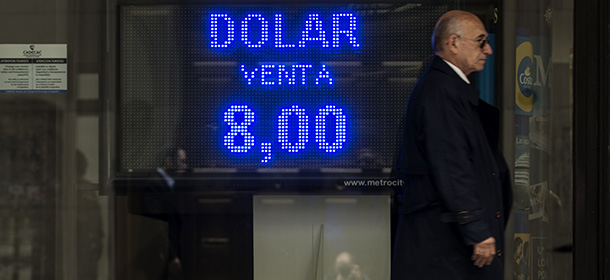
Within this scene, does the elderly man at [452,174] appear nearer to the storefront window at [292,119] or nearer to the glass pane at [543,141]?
the storefront window at [292,119]

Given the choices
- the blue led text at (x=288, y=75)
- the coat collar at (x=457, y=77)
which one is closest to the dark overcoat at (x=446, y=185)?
the coat collar at (x=457, y=77)

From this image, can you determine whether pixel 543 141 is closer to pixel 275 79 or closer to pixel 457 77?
pixel 457 77

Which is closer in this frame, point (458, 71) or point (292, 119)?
point (458, 71)

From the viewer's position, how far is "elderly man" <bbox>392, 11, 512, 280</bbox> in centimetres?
288

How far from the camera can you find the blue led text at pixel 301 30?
3.63 metres

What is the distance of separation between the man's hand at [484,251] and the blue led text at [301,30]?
122cm

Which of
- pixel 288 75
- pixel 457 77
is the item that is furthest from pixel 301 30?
pixel 457 77

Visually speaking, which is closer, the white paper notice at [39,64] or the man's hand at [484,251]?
the man's hand at [484,251]

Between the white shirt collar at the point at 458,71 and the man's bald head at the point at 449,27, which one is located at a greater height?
the man's bald head at the point at 449,27

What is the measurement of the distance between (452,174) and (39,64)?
7.53 feet

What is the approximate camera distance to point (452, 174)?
9.43 ft

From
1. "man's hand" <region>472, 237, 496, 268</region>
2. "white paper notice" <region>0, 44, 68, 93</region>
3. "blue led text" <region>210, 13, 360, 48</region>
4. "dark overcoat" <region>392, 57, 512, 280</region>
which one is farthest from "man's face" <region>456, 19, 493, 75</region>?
"white paper notice" <region>0, 44, 68, 93</region>

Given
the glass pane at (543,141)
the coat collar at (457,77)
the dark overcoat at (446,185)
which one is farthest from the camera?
the glass pane at (543,141)

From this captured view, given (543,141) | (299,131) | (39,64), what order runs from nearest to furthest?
(299,131)
(543,141)
(39,64)
